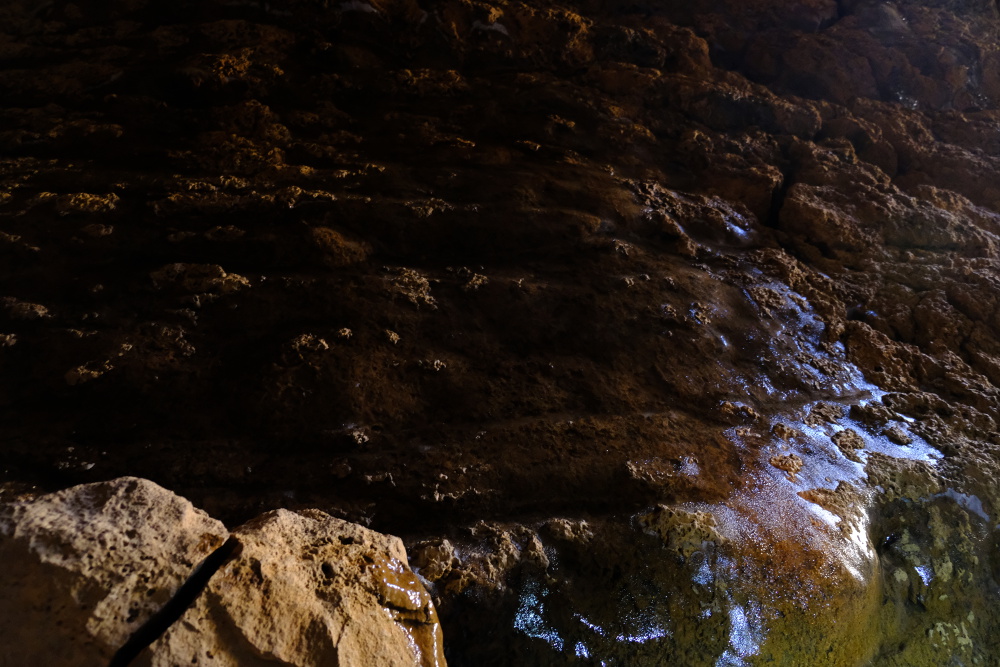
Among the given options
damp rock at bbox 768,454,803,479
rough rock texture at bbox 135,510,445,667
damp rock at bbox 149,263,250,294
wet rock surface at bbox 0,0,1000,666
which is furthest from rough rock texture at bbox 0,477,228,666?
damp rock at bbox 768,454,803,479

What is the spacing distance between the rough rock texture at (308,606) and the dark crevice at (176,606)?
0.03 m

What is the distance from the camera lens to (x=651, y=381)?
298 centimetres

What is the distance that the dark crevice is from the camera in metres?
1.48

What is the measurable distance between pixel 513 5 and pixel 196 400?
3.83 m

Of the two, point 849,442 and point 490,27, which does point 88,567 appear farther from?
point 490,27

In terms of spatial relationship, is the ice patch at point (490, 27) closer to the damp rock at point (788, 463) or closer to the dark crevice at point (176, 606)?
the damp rock at point (788, 463)

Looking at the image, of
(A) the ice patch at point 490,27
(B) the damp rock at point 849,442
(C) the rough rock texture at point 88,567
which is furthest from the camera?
(A) the ice patch at point 490,27

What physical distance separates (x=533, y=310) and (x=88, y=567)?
2.11m

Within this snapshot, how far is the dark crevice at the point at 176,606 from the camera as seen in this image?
148 centimetres

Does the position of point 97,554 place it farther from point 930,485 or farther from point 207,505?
point 930,485

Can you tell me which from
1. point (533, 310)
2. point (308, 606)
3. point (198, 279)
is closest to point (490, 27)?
point (533, 310)

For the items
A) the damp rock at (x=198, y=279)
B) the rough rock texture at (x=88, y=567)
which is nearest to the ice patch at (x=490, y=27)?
the damp rock at (x=198, y=279)

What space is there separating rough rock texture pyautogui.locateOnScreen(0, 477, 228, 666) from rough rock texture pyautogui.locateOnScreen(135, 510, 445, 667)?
0.11 metres

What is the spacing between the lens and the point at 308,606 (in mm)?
1656
